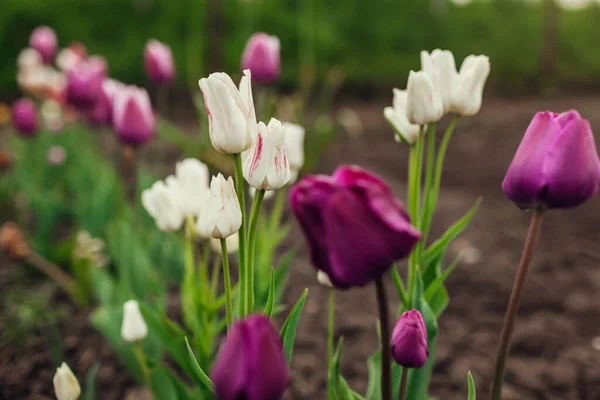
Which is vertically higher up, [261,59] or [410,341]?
[261,59]

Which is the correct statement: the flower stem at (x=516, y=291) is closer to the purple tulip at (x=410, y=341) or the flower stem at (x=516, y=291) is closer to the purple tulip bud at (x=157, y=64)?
the purple tulip at (x=410, y=341)

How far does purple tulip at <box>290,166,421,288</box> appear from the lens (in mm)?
626

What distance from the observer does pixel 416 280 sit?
3.19 ft

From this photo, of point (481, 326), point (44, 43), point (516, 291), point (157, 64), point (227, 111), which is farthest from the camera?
point (44, 43)

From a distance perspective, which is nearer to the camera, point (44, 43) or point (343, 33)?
point (44, 43)

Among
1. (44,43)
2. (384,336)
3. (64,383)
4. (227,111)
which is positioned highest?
(44,43)

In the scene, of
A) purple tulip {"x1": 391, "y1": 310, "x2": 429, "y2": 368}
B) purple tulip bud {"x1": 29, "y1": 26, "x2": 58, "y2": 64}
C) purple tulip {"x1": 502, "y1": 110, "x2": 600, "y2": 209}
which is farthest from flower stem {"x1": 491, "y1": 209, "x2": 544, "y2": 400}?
purple tulip bud {"x1": 29, "y1": 26, "x2": 58, "y2": 64}

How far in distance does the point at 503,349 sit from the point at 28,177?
8.10 feet

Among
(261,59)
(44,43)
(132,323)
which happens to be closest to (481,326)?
(261,59)

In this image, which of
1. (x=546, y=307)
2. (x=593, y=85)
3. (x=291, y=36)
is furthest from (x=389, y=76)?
(x=546, y=307)

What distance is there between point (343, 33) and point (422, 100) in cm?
686

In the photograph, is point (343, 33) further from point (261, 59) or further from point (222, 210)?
point (222, 210)

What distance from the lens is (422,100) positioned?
875 millimetres

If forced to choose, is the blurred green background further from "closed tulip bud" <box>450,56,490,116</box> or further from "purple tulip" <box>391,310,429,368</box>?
"purple tulip" <box>391,310,429,368</box>
